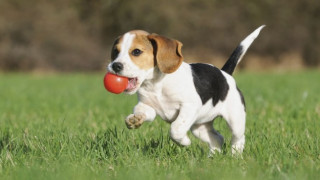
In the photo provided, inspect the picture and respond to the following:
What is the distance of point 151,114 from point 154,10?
942 inches

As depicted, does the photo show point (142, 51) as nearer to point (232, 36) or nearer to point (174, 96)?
point (174, 96)

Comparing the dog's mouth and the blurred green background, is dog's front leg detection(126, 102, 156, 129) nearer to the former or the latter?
the dog's mouth

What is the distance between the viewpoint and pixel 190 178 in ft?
12.1

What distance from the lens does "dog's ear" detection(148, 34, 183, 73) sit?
4.38 meters

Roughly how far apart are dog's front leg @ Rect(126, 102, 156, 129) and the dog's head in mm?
197

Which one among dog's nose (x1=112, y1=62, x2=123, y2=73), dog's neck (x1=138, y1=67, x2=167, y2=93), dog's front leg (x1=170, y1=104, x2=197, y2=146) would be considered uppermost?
dog's nose (x1=112, y1=62, x2=123, y2=73)

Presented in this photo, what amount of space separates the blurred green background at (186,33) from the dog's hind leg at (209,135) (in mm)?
24168

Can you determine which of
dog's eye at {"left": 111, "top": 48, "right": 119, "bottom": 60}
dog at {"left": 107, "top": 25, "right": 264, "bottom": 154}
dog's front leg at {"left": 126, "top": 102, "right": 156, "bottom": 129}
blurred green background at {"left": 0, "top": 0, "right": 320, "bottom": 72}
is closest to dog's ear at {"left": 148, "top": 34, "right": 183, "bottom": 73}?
dog at {"left": 107, "top": 25, "right": 264, "bottom": 154}

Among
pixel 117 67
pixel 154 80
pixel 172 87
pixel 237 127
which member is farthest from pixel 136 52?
pixel 237 127

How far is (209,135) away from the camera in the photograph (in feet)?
17.2

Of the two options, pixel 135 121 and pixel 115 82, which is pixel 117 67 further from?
pixel 135 121

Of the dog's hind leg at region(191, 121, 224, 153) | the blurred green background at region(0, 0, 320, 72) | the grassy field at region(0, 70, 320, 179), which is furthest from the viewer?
the blurred green background at region(0, 0, 320, 72)

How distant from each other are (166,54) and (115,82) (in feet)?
1.52

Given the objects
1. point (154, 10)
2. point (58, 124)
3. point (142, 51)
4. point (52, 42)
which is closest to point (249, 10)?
point (154, 10)
